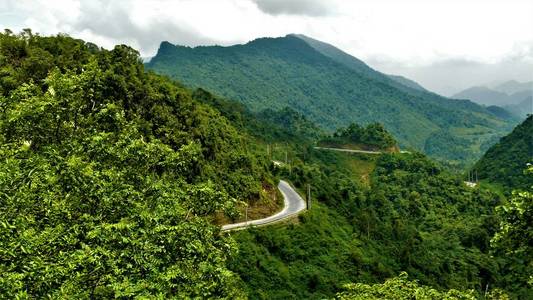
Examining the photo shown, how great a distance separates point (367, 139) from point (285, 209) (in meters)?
96.4

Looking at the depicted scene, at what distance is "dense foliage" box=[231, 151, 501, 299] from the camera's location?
49062 millimetres

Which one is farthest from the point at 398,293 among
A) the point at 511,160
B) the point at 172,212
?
the point at 511,160

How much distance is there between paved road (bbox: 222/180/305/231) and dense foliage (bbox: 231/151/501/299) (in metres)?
2.25

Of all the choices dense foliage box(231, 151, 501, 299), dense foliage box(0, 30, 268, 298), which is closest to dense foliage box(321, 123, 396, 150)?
dense foliage box(231, 151, 501, 299)

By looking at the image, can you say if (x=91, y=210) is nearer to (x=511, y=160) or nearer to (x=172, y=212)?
(x=172, y=212)

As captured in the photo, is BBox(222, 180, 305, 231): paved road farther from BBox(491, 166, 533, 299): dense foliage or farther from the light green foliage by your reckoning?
BBox(491, 166, 533, 299): dense foliage

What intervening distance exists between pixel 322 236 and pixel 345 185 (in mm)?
53696

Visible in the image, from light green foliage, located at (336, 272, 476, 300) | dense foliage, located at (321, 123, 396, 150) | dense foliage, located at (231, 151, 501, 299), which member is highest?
dense foliage, located at (321, 123, 396, 150)

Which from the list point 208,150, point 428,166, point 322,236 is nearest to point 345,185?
point 428,166

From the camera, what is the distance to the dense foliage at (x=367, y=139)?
154875mm

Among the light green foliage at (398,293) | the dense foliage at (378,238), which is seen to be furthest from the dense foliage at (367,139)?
the light green foliage at (398,293)

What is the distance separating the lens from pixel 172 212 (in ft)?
52.5

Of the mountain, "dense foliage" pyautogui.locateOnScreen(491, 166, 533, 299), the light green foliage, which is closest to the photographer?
"dense foliage" pyautogui.locateOnScreen(491, 166, 533, 299)

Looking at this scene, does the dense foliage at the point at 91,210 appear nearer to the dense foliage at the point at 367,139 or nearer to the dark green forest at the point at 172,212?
the dark green forest at the point at 172,212
